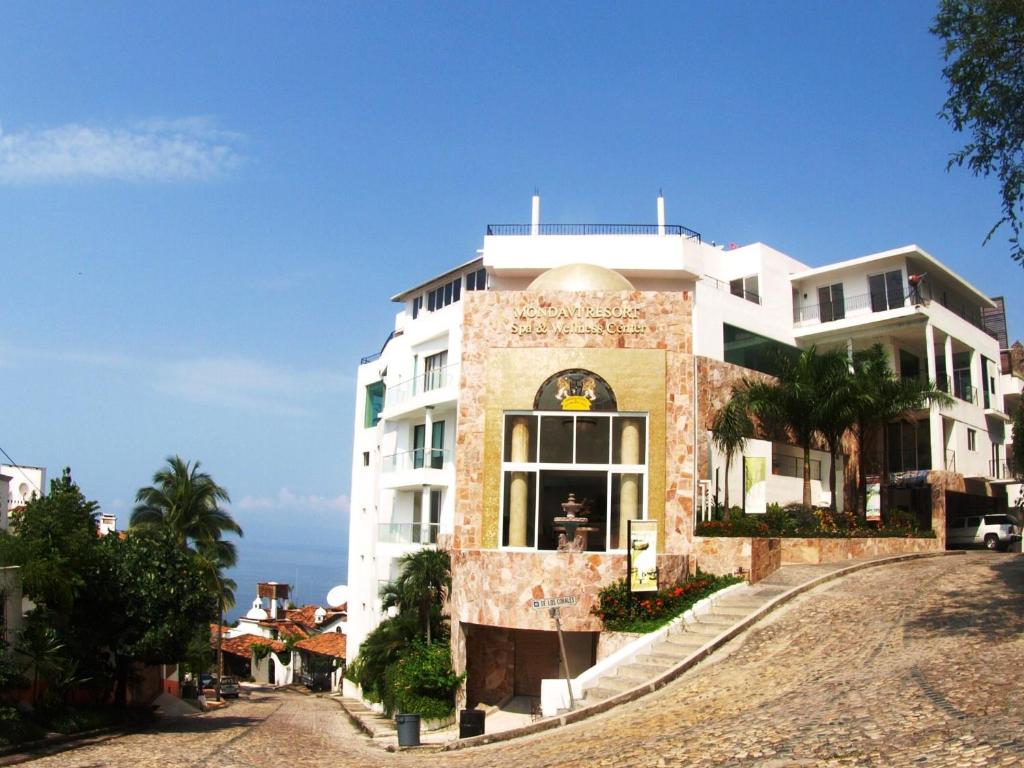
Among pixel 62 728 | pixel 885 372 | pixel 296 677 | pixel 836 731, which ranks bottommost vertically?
pixel 296 677

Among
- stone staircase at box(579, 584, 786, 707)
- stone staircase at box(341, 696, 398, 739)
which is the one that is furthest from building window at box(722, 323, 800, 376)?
stone staircase at box(341, 696, 398, 739)

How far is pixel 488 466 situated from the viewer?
29875mm

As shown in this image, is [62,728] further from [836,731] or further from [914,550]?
[914,550]

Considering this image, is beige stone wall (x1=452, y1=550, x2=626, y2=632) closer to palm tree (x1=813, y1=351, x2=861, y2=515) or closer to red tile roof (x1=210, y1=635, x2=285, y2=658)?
palm tree (x1=813, y1=351, x2=861, y2=515)

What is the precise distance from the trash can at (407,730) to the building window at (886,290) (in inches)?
1071

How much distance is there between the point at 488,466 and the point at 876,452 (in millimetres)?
19229

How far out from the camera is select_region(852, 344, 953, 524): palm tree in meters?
35.3

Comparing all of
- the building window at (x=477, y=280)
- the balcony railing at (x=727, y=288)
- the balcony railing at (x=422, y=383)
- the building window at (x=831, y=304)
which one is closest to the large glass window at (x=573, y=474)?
the balcony railing at (x=422, y=383)

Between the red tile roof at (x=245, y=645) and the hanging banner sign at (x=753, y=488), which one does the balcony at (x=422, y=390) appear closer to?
the hanging banner sign at (x=753, y=488)

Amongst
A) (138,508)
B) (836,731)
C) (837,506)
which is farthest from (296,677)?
(836,731)

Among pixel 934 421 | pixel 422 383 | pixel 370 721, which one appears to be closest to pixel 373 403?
pixel 422 383

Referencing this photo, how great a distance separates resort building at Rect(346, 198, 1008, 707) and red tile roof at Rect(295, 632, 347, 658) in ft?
32.0

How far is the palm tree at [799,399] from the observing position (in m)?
34.8

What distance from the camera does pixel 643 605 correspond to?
25797mm
